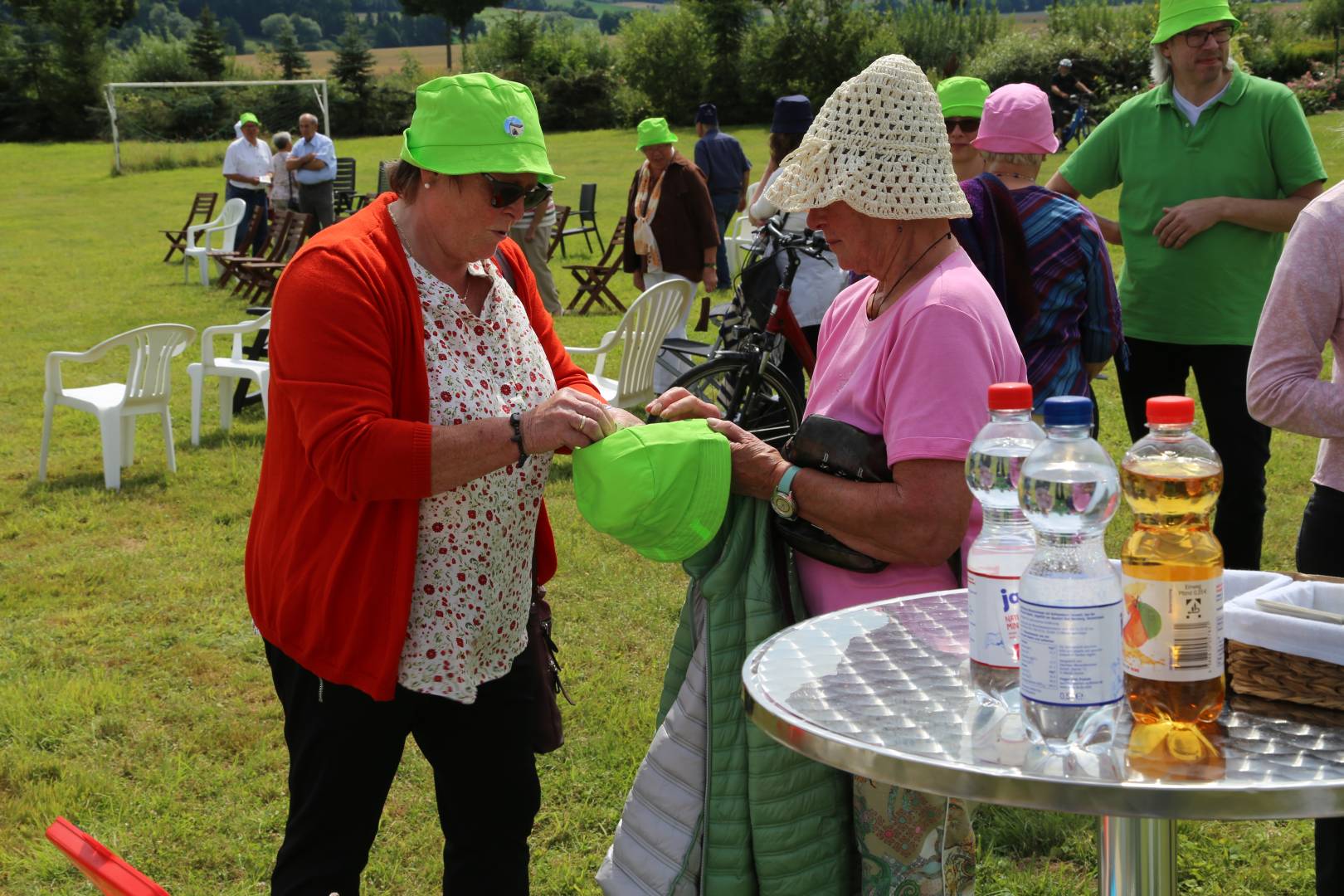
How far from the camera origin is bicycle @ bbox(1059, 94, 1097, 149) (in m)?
26.9

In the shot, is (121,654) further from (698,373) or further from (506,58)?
(506,58)

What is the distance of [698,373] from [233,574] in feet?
9.22

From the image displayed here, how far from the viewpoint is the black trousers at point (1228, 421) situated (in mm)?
4488

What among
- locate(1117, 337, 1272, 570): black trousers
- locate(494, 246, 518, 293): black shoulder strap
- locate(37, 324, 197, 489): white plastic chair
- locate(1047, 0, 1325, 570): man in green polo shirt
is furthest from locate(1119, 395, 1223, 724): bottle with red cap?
locate(37, 324, 197, 489): white plastic chair

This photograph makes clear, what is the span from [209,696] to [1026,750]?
4.32 metres

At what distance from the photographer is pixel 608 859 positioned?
8.75 feet

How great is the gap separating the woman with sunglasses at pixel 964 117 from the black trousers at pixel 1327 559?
263cm

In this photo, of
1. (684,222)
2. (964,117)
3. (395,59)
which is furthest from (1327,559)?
(395,59)

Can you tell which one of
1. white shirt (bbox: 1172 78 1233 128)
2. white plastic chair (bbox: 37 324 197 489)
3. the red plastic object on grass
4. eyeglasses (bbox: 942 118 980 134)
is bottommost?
white plastic chair (bbox: 37 324 197 489)

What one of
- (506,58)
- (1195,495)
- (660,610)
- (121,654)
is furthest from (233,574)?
(506,58)

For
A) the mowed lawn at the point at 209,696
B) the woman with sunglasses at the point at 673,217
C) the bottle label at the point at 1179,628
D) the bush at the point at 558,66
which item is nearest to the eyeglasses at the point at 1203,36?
the mowed lawn at the point at 209,696

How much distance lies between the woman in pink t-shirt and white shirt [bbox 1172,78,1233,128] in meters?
2.65

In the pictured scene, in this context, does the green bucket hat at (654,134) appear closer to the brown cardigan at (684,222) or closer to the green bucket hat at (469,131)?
the brown cardigan at (684,222)

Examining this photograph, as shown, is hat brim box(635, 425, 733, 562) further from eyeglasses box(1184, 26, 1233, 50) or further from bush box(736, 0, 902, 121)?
bush box(736, 0, 902, 121)
